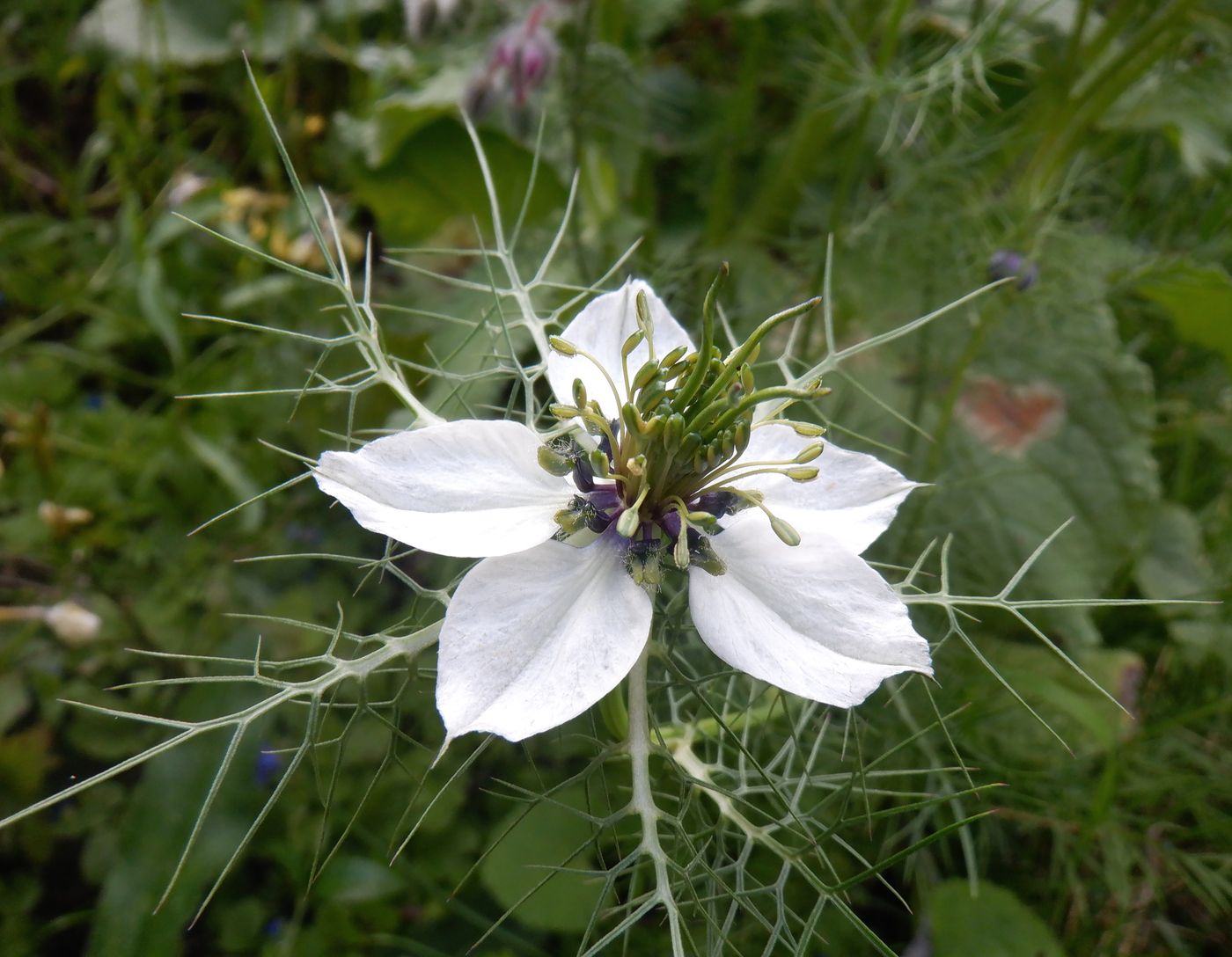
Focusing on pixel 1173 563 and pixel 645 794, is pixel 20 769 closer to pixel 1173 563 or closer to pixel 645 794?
pixel 645 794

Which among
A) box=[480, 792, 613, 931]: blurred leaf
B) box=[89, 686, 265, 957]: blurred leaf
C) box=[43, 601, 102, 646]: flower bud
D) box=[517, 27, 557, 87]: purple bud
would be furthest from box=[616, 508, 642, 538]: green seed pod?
box=[517, 27, 557, 87]: purple bud

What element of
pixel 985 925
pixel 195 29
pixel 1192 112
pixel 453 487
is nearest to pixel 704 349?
pixel 453 487

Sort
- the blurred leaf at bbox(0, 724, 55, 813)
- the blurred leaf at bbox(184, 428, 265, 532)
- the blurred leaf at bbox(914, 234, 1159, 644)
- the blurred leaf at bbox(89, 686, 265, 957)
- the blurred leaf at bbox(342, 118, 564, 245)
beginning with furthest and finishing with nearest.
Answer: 1. the blurred leaf at bbox(342, 118, 564, 245)
2. the blurred leaf at bbox(914, 234, 1159, 644)
3. the blurred leaf at bbox(184, 428, 265, 532)
4. the blurred leaf at bbox(0, 724, 55, 813)
5. the blurred leaf at bbox(89, 686, 265, 957)

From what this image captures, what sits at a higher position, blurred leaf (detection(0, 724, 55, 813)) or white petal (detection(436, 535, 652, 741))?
Answer: white petal (detection(436, 535, 652, 741))

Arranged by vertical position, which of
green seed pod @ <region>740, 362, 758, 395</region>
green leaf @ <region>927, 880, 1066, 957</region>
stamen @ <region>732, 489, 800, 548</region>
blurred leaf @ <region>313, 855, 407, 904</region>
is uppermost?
green seed pod @ <region>740, 362, 758, 395</region>

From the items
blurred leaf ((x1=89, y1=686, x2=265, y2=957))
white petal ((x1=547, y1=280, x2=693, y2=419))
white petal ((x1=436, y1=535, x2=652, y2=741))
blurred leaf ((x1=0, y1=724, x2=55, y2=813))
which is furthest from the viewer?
blurred leaf ((x1=0, y1=724, x2=55, y2=813))

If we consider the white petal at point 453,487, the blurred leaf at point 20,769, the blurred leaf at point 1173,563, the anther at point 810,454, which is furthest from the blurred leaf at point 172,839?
the blurred leaf at point 1173,563

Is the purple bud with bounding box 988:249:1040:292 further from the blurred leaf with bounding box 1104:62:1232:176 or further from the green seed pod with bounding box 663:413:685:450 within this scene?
the green seed pod with bounding box 663:413:685:450

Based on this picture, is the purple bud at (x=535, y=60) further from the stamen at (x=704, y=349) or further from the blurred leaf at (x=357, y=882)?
the blurred leaf at (x=357, y=882)
